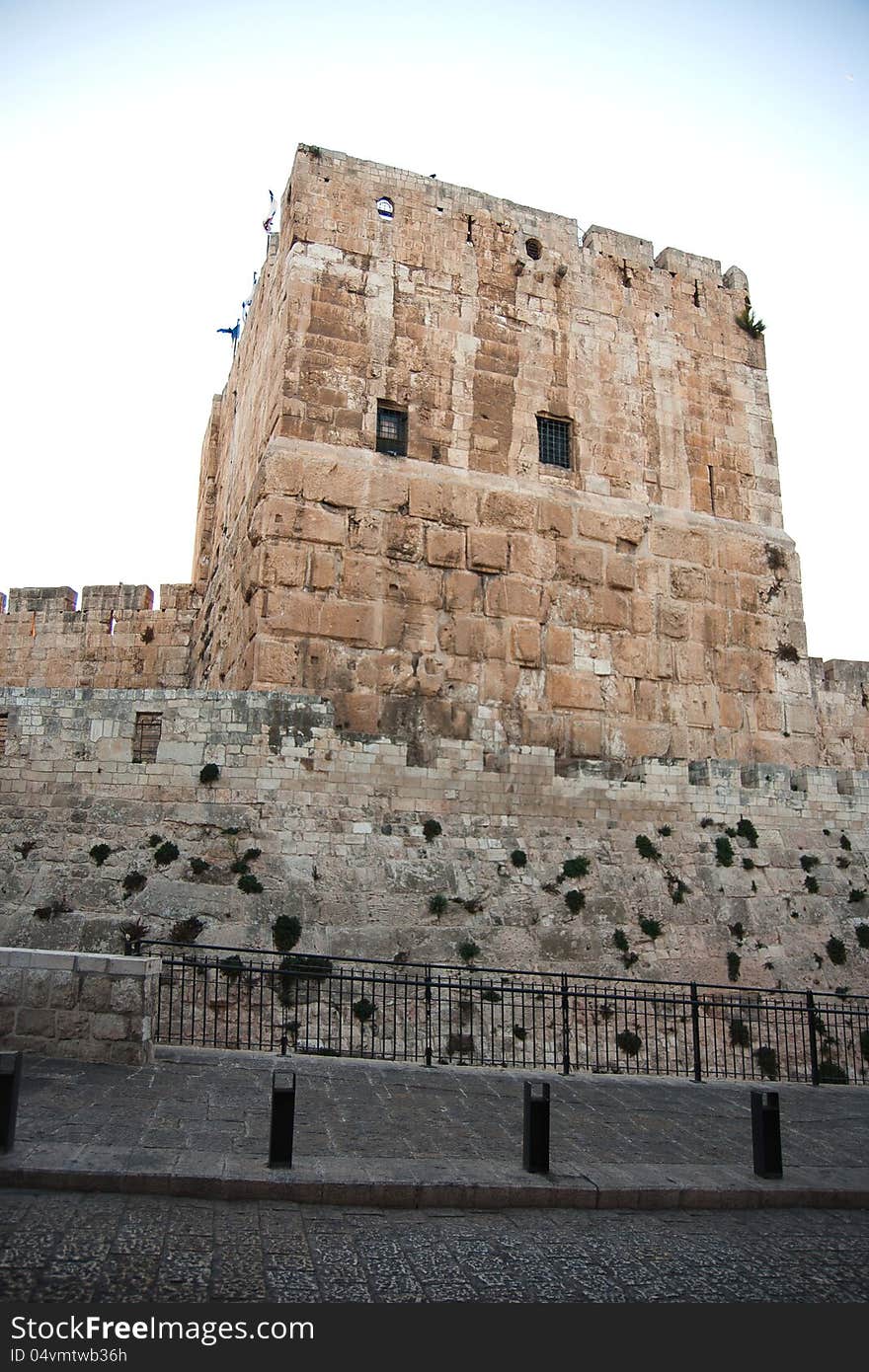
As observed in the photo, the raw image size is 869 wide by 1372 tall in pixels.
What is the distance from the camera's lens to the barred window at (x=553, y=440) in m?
16.1


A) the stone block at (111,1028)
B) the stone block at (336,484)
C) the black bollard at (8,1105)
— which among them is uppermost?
the stone block at (336,484)

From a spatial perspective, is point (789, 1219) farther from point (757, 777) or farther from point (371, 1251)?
point (757, 777)

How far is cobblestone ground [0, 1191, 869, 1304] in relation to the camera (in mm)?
4043

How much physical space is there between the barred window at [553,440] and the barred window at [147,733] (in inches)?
314

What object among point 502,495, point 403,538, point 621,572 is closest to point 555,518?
point 502,495

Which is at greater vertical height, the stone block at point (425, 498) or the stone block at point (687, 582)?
the stone block at point (425, 498)

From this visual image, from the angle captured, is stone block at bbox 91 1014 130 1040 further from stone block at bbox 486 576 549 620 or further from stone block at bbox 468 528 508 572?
stone block at bbox 468 528 508 572

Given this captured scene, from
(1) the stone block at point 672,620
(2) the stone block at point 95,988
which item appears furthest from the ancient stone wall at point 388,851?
(2) the stone block at point 95,988

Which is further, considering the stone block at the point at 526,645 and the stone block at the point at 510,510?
the stone block at the point at 510,510

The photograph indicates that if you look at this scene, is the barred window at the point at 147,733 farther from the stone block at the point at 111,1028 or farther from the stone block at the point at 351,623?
the stone block at the point at 111,1028

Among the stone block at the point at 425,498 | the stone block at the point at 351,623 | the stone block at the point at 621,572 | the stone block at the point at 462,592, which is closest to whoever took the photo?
the stone block at the point at 351,623

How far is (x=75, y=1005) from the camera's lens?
7383mm

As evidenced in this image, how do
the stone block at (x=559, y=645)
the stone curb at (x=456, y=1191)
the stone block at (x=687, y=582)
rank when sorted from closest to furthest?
the stone curb at (x=456, y=1191) < the stone block at (x=559, y=645) < the stone block at (x=687, y=582)

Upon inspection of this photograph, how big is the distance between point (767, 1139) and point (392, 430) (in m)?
11.7
